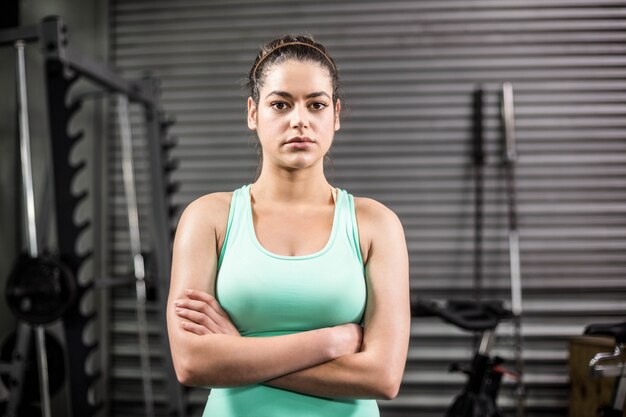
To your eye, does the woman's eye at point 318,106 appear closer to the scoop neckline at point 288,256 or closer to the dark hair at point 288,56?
the dark hair at point 288,56

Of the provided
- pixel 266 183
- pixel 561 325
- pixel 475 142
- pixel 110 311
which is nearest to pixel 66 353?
pixel 110 311

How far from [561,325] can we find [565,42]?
1.79 metres

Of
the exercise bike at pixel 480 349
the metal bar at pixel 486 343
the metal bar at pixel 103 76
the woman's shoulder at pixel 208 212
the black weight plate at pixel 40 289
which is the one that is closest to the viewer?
the woman's shoulder at pixel 208 212

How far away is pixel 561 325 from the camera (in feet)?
11.4

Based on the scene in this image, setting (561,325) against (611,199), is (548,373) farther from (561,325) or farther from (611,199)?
(611,199)

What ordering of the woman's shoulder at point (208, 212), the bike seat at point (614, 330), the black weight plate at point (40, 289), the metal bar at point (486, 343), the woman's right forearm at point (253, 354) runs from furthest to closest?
the metal bar at point (486, 343) → the black weight plate at point (40, 289) → the bike seat at point (614, 330) → the woman's shoulder at point (208, 212) → the woman's right forearm at point (253, 354)

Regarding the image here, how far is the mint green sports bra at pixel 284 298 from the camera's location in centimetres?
108

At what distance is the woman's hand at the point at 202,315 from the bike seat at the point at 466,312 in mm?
1746

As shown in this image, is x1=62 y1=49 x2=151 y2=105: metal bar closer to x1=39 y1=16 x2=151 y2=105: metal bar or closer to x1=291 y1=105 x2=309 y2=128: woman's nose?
x1=39 y1=16 x2=151 y2=105: metal bar

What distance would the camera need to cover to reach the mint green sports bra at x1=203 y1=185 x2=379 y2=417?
1.08 meters

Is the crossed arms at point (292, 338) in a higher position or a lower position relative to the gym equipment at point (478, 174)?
lower

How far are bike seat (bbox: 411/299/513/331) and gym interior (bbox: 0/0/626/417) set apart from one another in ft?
1.71

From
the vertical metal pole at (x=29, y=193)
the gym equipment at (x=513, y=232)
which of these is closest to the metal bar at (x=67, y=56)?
the vertical metal pole at (x=29, y=193)

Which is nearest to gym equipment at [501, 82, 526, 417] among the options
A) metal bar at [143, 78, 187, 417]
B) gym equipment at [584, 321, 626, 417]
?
gym equipment at [584, 321, 626, 417]
